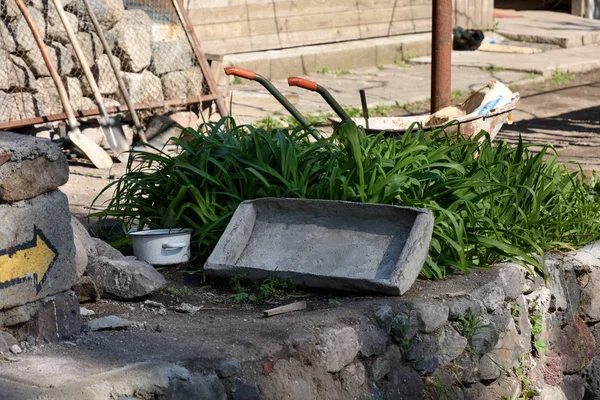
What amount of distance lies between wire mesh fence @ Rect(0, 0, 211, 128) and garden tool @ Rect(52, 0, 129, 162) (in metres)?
0.12

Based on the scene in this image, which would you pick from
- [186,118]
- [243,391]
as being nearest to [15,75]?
[186,118]

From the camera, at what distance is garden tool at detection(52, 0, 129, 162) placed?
7.50 meters

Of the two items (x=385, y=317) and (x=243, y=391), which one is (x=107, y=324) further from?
(x=385, y=317)

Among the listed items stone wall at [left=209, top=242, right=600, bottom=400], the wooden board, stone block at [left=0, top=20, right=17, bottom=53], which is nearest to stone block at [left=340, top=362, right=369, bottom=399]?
stone wall at [left=209, top=242, right=600, bottom=400]

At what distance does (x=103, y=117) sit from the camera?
7.71 metres

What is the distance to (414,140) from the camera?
461 cm

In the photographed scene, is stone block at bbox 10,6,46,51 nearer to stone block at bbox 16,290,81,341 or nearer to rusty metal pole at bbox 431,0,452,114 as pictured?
rusty metal pole at bbox 431,0,452,114

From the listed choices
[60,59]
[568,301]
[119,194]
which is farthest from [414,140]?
[60,59]

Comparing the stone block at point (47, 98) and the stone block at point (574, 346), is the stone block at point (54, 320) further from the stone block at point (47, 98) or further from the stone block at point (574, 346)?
the stone block at point (47, 98)

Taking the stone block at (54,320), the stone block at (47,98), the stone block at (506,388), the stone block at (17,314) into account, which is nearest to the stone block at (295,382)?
the stone block at (54,320)

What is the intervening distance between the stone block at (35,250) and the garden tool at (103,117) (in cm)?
441

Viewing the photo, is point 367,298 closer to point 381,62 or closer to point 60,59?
point 60,59

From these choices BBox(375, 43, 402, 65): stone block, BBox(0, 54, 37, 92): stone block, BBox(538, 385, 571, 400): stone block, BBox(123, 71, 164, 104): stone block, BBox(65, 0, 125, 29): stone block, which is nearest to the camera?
BBox(538, 385, 571, 400): stone block

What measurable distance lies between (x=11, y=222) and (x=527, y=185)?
256 centimetres
